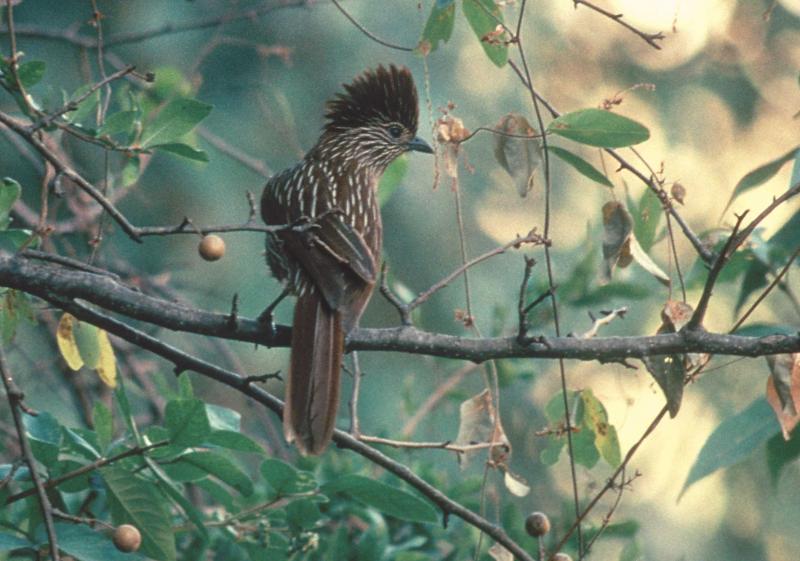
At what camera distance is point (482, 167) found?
8.75 metres

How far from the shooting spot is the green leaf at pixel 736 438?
3.92 metres

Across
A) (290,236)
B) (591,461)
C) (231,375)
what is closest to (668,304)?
(591,461)

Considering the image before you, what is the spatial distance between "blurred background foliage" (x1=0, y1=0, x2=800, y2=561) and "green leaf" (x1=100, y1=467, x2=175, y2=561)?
11.0 feet

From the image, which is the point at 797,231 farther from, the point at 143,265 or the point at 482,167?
the point at 482,167

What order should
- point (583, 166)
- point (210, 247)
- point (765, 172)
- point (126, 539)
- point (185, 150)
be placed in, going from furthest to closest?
point (765, 172), point (185, 150), point (583, 166), point (210, 247), point (126, 539)

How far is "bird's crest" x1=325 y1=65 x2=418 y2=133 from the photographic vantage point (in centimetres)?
504

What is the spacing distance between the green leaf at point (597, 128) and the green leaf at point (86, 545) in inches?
55.5

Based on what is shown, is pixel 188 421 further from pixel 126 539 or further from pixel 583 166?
pixel 583 166

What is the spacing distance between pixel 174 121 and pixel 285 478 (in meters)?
0.96

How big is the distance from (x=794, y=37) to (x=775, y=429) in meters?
6.62

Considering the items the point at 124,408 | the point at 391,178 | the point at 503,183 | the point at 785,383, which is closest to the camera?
the point at 785,383

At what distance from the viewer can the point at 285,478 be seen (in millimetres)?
3182

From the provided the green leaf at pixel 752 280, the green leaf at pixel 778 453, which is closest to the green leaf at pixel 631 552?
the green leaf at pixel 778 453

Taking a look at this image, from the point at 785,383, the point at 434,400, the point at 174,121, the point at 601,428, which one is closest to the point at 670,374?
the point at 785,383
